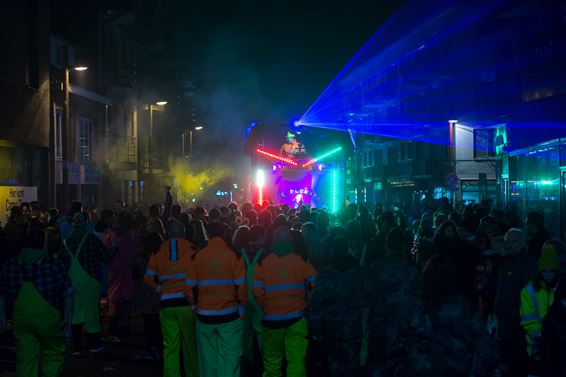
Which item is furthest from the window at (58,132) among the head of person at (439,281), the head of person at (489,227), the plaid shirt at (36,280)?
the head of person at (439,281)

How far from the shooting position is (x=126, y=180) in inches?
1403

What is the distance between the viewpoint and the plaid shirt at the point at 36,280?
6.92 metres

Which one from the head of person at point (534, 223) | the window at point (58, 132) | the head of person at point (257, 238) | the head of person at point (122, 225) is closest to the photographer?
the head of person at point (257, 238)

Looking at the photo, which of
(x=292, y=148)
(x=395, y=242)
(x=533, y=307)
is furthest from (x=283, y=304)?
(x=292, y=148)

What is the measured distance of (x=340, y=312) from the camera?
6.44 m

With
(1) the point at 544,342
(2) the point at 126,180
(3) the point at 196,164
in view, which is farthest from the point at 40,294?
(3) the point at 196,164

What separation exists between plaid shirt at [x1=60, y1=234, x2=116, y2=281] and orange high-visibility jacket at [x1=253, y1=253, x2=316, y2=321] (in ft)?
10.6

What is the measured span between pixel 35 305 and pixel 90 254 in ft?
7.77

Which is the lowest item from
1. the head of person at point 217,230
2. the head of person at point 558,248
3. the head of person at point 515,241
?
the head of person at point 558,248

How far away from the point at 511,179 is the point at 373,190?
1200 inches

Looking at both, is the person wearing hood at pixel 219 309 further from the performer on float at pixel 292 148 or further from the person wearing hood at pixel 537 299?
the performer on float at pixel 292 148

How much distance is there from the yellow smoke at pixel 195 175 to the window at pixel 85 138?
65.0ft

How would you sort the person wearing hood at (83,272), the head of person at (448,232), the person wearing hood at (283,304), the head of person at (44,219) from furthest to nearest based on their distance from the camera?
the head of person at (44,219), the person wearing hood at (83,272), the head of person at (448,232), the person wearing hood at (283,304)

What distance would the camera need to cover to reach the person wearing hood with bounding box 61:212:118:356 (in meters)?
9.16
